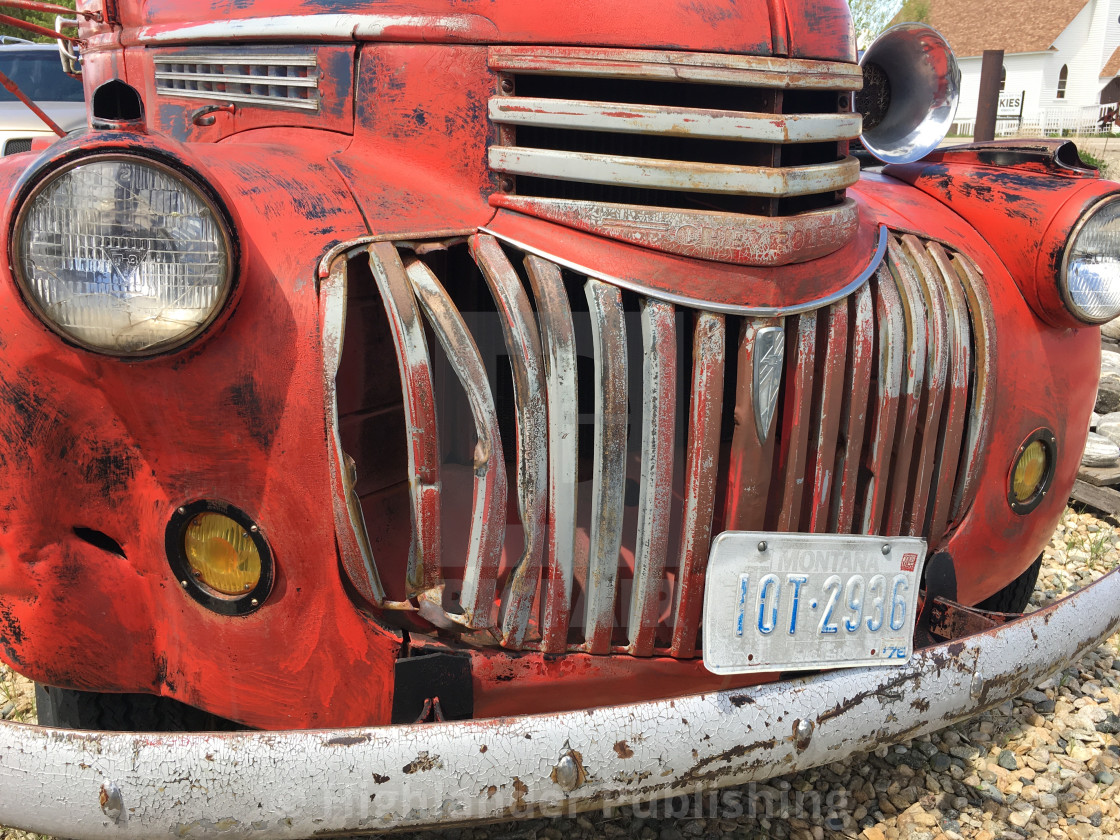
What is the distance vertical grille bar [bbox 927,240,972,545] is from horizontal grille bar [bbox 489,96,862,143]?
57 cm

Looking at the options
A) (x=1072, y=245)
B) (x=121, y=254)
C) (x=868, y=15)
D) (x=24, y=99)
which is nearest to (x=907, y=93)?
(x=1072, y=245)

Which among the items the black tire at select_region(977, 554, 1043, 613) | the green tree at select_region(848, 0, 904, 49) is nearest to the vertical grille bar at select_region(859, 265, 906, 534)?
the black tire at select_region(977, 554, 1043, 613)

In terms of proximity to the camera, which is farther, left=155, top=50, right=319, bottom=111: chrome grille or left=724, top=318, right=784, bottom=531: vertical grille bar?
left=155, top=50, right=319, bottom=111: chrome grille

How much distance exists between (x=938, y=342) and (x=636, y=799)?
1.08 meters

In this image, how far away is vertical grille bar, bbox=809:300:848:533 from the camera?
5.68 feet

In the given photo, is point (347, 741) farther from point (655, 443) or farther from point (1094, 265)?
point (1094, 265)

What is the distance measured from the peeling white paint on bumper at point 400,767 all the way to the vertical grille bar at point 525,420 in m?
0.23

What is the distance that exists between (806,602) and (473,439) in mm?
739

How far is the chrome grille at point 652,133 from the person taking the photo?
1.65 meters

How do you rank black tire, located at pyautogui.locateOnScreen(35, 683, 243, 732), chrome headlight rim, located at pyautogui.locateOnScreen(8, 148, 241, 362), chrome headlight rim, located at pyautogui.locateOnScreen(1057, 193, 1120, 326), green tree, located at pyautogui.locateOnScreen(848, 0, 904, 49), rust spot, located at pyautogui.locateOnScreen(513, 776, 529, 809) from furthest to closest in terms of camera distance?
1. green tree, located at pyautogui.locateOnScreen(848, 0, 904, 49)
2. chrome headlight rim, located at pyautogui.locateOnScreen(1057, 193, 1120, 326)
3. black tire, located at pyautogui.locateOnScreen(35, 683, 243, 732)
4. rust spot, located at pyautogui.locateOnScreen(513, 776, 529, 809)
5. chrome headlight rim, located at pyautogui.locateOnScreen(8, 148, 241, 362)

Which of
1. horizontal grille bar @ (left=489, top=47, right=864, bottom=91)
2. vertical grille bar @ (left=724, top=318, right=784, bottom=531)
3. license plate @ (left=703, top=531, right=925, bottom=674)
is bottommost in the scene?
license plate @ (left=703, top=531, right=925, bottom=674)

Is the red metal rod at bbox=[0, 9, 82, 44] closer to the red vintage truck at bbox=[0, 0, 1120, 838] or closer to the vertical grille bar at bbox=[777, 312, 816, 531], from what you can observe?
the red vintage truck at bbox=[0, 0, 1120, 838]

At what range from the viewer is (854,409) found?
177 centimetres

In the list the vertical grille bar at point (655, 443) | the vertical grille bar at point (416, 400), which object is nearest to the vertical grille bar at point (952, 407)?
the vertical grille bar at point (655, 443)
